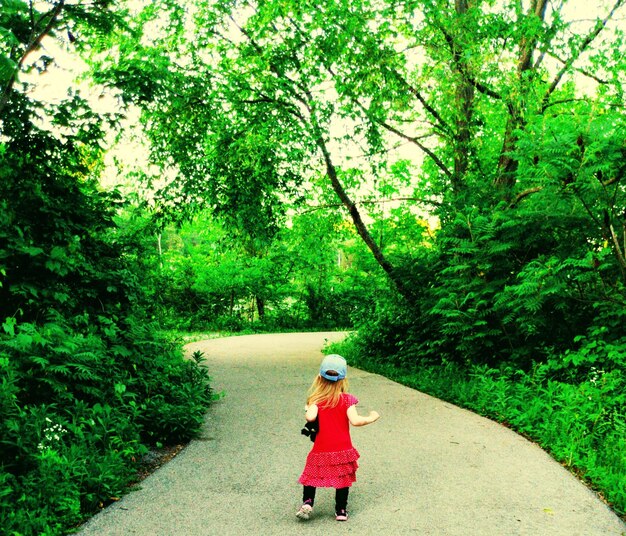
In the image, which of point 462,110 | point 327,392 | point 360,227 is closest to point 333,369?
point 327,392

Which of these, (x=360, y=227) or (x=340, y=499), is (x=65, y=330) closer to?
(x=340, y=499)

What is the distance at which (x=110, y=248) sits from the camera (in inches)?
306

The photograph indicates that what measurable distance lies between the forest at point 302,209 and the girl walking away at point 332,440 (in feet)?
6.08

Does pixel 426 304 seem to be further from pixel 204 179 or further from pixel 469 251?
pixel 204 179

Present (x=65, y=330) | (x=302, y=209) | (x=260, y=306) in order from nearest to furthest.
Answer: (x=65, y=330)
(x=302, y=209)
(x=260, y=306)

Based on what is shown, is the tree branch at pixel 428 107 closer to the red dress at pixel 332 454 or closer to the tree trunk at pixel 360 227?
the tree trunk at pixel 360 227

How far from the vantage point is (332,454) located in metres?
4.87

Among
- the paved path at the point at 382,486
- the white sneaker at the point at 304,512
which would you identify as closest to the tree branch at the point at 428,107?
the paved path at the point at 382,486

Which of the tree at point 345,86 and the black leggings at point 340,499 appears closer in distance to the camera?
the black leggings at point 340,499

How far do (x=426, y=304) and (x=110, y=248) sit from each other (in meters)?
6.89

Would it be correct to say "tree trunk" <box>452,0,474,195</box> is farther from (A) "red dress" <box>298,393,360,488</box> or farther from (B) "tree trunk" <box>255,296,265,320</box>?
(B) "tree trunk" <box>255,296,265,320</box>

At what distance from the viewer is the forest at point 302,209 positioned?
5.98 metres

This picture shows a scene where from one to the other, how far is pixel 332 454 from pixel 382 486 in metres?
1.10

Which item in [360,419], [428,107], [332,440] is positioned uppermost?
[428,107]
